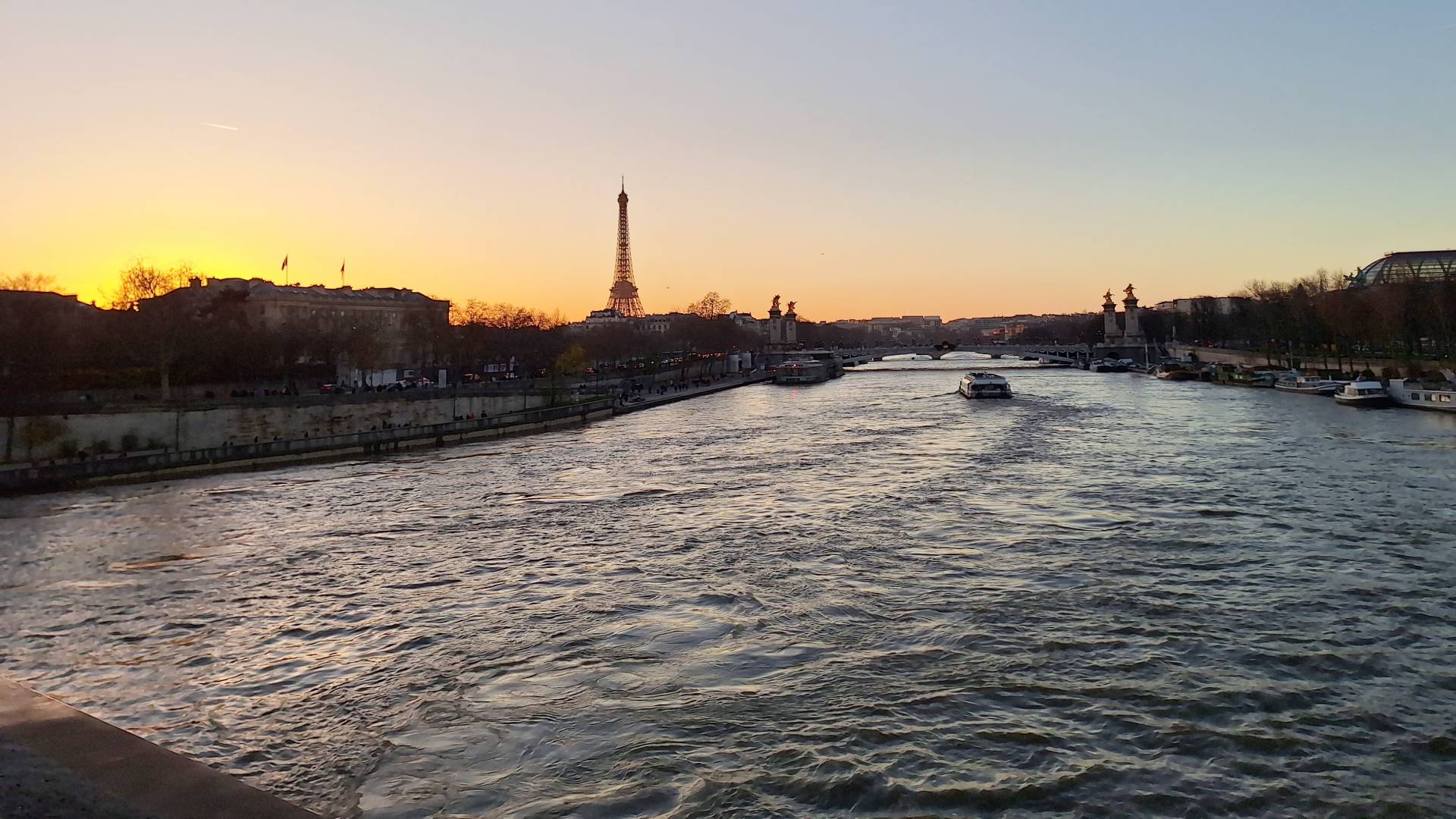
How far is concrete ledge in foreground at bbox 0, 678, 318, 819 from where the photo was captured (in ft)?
22.0

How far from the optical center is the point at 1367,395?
136 ft

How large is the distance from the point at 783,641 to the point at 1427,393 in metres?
40.0

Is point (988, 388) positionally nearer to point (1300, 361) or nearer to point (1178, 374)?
point (1178, 374)

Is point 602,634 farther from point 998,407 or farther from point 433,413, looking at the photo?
point 998,407

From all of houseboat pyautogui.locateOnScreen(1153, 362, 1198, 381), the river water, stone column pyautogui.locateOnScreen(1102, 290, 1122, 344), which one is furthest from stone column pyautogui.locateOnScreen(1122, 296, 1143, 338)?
the river water

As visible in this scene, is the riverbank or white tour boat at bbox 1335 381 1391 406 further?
white tour boat at bbox 1335 381 1391 406

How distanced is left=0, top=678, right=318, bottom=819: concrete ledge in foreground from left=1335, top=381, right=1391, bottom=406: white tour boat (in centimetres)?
4594

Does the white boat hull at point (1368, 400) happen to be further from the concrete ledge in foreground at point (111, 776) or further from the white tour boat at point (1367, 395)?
the concrete ledge in foreground at point (111, 776)

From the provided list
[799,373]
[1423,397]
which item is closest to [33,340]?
[1423,397]

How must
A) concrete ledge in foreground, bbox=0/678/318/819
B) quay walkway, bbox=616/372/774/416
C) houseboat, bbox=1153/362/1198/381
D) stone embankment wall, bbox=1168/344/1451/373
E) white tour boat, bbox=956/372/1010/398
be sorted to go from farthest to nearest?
houseboat, bbox=1153/362/1198/381
white tour boat, bbox=956/372/1010/398
quay walkway, bbox=616/372/774/416
stone embankment wall, bbox=1168/344/1451/373
concrete ledge in foreground, bbox=0/678/318/819

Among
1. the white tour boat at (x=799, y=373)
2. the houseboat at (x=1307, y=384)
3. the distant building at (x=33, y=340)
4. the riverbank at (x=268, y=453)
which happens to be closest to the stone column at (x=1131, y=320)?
the white tour boat at (x=799, y=373)

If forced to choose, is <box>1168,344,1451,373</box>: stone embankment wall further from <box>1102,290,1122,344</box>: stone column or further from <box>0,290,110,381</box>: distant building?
<box>0,290,110,381</box>: distant building

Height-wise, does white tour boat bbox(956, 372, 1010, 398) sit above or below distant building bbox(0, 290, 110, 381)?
below

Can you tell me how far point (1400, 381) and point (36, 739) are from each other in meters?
48.7
